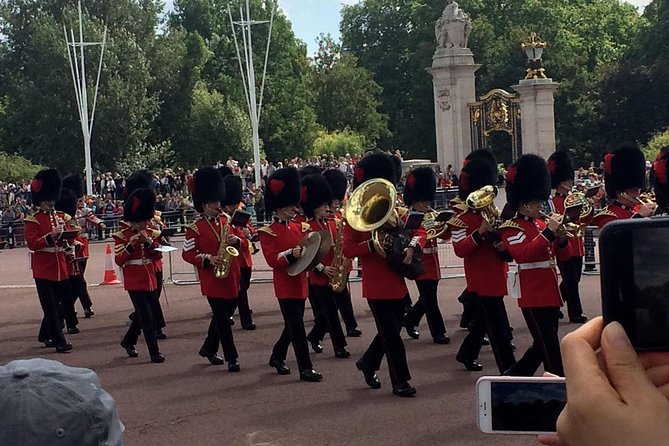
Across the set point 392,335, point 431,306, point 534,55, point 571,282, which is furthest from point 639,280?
point 534,55

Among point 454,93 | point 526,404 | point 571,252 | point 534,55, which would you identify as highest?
point 534,55

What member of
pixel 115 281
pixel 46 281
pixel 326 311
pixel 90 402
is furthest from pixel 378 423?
pixel 115 281

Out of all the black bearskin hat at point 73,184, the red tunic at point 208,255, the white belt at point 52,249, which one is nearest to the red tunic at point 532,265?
the red tunic at point 208,255

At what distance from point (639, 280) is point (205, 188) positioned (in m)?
8.44

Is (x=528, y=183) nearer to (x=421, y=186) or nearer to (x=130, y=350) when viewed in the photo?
(x=421, y=186)

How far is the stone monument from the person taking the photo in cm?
2606

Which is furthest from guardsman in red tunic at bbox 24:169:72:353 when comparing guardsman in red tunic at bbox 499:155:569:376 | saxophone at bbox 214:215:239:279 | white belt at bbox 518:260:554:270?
white belt at bbox 518:260:554:270

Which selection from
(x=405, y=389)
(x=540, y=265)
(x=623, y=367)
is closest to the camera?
(x=623, y=367)

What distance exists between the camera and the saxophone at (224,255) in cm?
913

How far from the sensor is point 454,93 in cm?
2609

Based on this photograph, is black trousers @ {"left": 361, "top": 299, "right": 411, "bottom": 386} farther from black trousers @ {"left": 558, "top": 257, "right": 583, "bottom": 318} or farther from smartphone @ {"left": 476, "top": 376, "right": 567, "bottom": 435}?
smartphone @ {"left": 476, "top": 376, "right": 567, "bottom": 435}

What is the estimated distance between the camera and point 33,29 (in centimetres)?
4531

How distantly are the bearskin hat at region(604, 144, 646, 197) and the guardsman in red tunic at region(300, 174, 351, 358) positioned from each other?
7.68 feet

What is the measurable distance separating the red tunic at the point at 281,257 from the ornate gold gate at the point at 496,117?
55.2 ft
